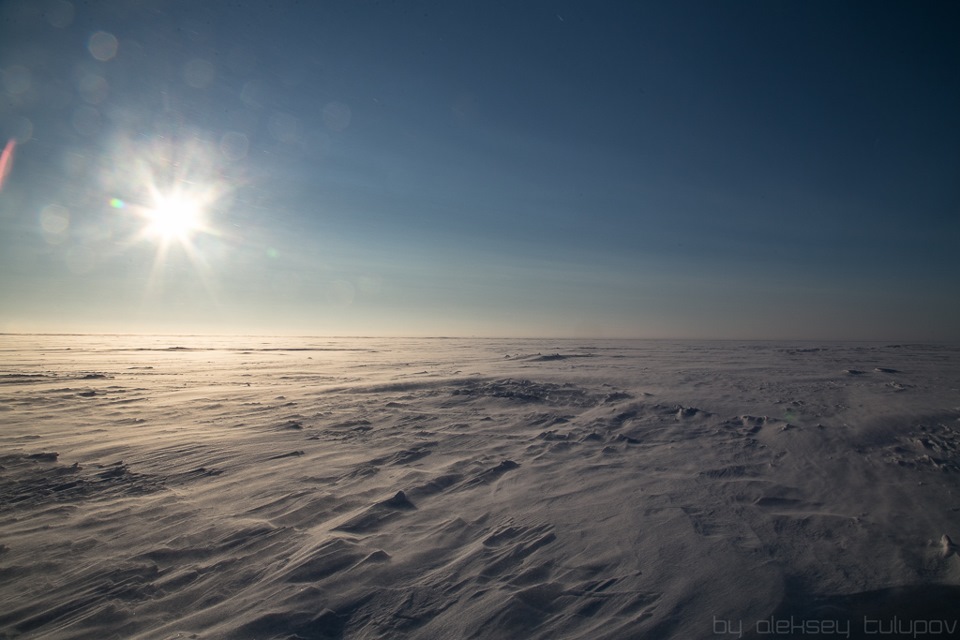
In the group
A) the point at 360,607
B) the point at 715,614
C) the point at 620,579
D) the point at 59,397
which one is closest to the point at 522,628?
the point at 620,579

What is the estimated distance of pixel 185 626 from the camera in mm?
2732

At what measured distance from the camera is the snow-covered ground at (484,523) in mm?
2842

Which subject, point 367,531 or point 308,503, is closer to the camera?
point 367,531

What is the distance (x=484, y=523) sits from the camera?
4.09 meters

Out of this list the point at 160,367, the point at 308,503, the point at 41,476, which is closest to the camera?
the point at 308,503

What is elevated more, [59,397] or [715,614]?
[59,397]

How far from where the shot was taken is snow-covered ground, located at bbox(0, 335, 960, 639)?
2.84 m

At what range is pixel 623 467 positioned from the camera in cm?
557

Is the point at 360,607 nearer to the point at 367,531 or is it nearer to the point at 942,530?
the point at 367,531

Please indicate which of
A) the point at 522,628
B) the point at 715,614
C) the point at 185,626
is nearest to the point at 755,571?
the point at 715,614

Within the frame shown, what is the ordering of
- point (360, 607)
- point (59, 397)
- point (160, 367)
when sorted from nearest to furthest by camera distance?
point (360, 607), point (59, 397), point (160, 367)

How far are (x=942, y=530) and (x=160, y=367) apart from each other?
2242cm

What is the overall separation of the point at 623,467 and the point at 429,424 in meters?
3.75

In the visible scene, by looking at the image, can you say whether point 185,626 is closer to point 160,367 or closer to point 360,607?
point 360,607
